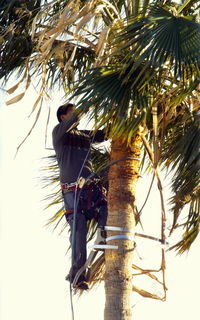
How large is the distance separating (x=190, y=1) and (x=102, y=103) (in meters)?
1.67

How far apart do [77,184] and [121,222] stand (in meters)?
0.60

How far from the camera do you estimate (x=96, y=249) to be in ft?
26.4

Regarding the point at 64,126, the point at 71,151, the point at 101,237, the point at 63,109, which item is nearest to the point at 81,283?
the point at 101,237

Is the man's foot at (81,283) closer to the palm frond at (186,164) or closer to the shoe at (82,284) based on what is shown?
the shoe at (82,284)

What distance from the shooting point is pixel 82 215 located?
26.6 ft

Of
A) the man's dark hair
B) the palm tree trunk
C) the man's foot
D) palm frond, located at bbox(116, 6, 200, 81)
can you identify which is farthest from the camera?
the man's dark hair

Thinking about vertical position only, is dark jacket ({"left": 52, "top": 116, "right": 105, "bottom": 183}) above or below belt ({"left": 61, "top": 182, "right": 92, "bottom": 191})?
above

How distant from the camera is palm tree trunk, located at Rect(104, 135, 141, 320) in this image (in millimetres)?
7621

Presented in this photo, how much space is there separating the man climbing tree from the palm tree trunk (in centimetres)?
24

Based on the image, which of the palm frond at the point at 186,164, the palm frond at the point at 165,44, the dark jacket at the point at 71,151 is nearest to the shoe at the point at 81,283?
the dark jacket at the point at 71,151

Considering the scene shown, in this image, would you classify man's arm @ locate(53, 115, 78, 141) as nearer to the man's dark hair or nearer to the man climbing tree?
the man climbing tree

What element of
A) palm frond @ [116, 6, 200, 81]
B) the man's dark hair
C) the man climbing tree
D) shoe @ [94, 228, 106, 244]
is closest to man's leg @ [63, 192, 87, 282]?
the man climbing tree

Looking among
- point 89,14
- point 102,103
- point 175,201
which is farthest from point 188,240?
point 89,14

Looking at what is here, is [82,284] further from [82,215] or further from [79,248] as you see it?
[82,215]
